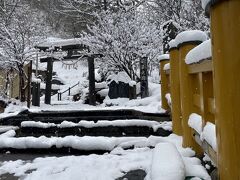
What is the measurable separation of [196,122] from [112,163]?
3.92 ft

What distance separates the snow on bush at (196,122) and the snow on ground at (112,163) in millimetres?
295

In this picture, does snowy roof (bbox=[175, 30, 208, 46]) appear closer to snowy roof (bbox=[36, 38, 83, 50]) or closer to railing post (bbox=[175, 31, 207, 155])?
railing post (bbox=[175, 31, 207, 155])

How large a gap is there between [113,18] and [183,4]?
175 inches

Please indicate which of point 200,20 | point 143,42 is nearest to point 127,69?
point 143,42

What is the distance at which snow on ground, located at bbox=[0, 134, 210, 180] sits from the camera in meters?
2.83

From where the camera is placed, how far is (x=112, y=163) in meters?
3.80

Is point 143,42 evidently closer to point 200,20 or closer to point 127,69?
point 127,69

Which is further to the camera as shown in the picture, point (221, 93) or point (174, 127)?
point (174, 127)

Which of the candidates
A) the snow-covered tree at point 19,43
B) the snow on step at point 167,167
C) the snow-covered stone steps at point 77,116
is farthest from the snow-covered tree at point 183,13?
the snow on step at point 167,167

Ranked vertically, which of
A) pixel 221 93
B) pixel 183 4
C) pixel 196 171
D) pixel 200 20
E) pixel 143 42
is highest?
pixel 183 4

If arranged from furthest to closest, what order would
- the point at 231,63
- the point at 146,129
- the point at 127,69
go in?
the point at 127,69
the point at 146,129
the point at 231,63

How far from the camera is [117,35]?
15641 millimetres

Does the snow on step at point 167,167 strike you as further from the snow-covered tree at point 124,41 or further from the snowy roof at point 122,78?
the snowy roof at point 122,78

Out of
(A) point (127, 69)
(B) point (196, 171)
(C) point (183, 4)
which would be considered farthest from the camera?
(C) point (183, 4)
